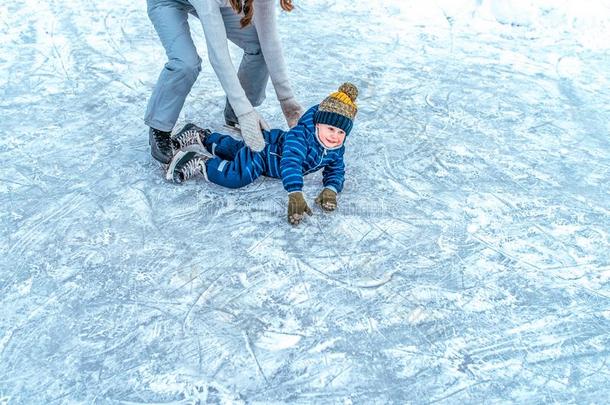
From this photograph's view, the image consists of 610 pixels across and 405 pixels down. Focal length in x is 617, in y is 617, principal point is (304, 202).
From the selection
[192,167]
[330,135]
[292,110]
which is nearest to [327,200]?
[330,135]

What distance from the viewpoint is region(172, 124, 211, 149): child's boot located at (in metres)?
3.47

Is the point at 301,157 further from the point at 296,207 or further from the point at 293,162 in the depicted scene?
the point at 296,207

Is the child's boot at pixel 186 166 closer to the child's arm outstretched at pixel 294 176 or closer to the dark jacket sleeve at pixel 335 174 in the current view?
the child's arm outstretched at pixel 294 176

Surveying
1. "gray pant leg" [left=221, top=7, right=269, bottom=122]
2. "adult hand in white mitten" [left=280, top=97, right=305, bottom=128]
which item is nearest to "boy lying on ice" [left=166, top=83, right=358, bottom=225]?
"adult hand in white mitten" [left=280, top=97, right=305, bottom=128]

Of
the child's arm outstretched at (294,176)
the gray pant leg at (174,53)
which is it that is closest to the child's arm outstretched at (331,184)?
the child's arm outstretched at (294,176)

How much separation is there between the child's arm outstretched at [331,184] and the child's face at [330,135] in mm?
140

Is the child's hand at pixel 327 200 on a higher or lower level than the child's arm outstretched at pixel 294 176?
lower

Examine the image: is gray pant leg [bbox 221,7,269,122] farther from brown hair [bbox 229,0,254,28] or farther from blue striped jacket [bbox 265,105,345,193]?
blue striped jacket [bbox 265,105,345,193]

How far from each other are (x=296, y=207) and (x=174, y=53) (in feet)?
3.38

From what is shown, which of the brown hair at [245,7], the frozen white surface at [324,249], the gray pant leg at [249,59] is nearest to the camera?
the frozen white surface at [324,249]

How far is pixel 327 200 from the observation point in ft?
10.00

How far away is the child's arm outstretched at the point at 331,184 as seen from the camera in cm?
305

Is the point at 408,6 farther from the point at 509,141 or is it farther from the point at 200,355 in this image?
the point at 200,355

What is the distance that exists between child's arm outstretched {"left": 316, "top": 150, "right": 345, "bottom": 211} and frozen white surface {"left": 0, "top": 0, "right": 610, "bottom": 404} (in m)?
0.08
